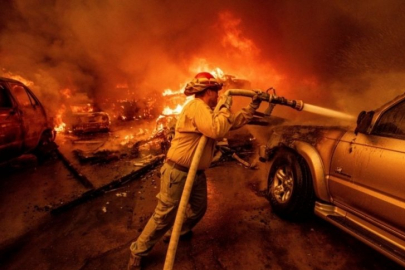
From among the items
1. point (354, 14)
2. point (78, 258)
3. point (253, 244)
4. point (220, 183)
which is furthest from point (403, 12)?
point (78, 258)

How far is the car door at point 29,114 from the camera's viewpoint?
19.3 feet

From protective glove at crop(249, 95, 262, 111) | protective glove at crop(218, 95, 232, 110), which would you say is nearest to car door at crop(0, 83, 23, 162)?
protective glove at crop(218, 95, 232, 110)

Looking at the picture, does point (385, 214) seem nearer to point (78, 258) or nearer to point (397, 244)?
point (397, 244)

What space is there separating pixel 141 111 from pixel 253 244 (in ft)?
49.0

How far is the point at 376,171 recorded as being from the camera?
242 centimetres

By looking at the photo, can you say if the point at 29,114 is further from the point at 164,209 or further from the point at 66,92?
the point at 66,92

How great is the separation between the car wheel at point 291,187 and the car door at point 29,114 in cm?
590

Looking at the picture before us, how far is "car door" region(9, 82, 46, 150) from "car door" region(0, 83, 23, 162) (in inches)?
7.4

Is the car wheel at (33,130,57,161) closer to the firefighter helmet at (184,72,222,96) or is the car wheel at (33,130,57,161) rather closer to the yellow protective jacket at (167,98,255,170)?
the yellow protective jacket at (167,98,255,170)

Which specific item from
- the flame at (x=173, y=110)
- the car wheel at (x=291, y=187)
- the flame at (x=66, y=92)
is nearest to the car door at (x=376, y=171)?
the car wheel at (x=291, y=187)

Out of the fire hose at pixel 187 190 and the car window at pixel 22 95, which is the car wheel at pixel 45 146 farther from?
the fire hose at pixel 187 190

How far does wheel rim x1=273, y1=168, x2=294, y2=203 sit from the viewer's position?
12.0 feet

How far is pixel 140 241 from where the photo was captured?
107 inches

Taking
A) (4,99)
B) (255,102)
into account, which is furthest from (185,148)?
(4,99)
